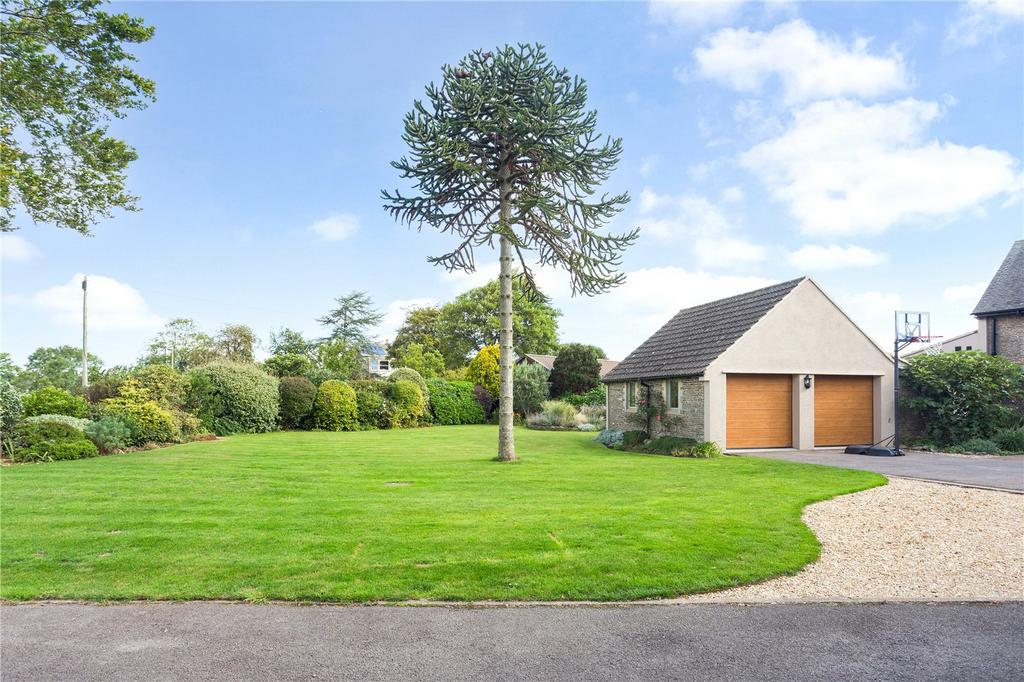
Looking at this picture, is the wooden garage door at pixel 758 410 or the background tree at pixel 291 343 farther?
the background tree at pixel 291 343

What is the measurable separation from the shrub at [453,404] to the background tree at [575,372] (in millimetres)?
5487

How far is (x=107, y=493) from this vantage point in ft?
31.8

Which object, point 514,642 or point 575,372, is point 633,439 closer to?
point 514,642

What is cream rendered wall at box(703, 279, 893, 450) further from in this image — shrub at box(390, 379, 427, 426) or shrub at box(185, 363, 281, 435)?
shrub at box(185, 363, 281, 435)

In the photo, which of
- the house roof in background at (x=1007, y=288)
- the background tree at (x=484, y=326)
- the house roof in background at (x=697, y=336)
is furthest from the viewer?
the background tree at (x=484, y=326)

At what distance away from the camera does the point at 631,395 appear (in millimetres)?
23219

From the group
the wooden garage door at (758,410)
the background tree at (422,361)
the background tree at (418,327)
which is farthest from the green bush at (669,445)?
the background tree at (418,327)

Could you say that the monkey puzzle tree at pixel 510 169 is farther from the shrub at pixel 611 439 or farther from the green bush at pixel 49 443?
the green bush at pixel 49 443

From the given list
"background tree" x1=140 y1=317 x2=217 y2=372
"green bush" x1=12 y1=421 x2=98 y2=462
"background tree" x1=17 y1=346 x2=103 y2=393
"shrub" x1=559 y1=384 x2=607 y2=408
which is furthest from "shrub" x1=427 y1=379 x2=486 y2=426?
"background tree" x1=17 y1=346 x2=103 y2=393

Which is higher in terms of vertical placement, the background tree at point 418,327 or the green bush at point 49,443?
the background tree at point 418,327

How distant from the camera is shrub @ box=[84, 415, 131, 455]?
16.3m

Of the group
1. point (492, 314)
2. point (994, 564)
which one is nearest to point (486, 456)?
point (994, 564)

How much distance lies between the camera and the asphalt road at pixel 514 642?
376 centimetres

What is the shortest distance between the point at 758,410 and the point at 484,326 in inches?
1547
